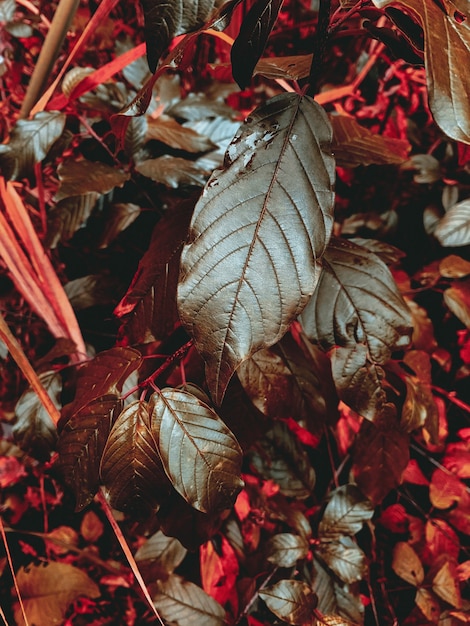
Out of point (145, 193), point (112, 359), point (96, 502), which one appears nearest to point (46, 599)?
point (96, 502)

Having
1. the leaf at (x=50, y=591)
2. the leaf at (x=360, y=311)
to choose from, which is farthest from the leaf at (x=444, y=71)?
the leaf at (x=50, y=591)

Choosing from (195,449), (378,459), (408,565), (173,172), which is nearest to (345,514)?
(378,459)

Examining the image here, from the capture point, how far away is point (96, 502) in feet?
4.00

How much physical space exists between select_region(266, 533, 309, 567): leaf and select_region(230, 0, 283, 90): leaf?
2.88ft

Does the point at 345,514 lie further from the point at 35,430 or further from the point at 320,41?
the point at 320,41

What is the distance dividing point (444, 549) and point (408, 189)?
3.36ft

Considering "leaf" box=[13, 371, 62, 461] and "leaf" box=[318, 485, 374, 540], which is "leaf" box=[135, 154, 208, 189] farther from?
"leaf" box=[318, 485, 374, 540]

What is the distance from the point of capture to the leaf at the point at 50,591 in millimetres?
1000

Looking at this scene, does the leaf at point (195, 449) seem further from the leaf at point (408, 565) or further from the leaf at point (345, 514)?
the leaf at point (408, 565)

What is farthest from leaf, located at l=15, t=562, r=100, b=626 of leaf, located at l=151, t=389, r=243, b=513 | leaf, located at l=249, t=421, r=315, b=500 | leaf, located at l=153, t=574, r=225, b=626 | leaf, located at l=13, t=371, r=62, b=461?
leaf, located at l=151, t=389, r=243, b=513

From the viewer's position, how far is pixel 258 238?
54 centimetres

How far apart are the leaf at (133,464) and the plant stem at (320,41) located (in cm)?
51

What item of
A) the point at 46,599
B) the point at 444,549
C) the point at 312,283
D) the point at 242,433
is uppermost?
the point at 312,283

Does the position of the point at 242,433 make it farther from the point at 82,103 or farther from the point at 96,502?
the point at 82,103
